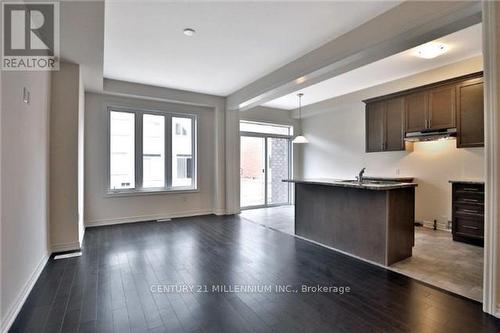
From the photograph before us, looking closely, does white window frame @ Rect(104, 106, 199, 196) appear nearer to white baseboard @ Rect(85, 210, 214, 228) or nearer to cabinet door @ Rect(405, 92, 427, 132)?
white baseboard @ Rect(85, 210, 214, 228)

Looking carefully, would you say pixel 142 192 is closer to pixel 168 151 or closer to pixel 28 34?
pixel 168 151

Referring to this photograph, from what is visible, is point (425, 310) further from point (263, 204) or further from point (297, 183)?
point (263, 204)

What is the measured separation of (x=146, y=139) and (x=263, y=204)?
363 cm

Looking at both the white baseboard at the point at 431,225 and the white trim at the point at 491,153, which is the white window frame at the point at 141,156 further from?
the white trim at the point at 491,153

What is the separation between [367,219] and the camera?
129 inches

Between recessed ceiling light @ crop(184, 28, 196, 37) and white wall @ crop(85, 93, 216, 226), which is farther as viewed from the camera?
white wall @ crop(85, 93, 216, 226)

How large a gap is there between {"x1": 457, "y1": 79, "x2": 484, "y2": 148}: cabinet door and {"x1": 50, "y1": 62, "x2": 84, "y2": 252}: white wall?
6.04 metres

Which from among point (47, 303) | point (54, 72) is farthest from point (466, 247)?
point (54, 72)

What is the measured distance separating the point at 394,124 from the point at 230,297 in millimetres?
4787

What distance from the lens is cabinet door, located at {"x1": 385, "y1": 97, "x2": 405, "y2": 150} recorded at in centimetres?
510

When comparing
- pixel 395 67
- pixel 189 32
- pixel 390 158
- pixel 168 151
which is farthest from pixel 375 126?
pixel 168 151

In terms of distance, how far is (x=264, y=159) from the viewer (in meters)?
7.40

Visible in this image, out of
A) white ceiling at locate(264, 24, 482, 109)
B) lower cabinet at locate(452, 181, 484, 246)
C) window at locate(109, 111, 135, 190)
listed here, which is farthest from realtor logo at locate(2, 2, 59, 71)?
lower cabinet at locate(452, 181, 484, 246)

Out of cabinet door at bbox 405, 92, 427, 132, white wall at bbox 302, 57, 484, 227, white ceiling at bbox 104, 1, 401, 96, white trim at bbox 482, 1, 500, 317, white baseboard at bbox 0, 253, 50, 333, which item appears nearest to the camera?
white baseboard at bbox 0, 253, 50, 333
